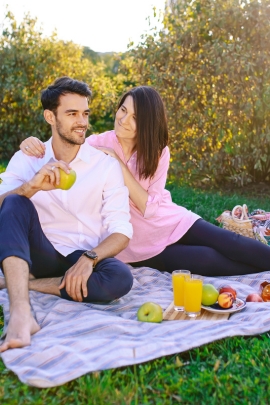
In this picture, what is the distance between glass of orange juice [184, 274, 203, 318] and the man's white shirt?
72 cm

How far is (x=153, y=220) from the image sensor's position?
426 centimetres

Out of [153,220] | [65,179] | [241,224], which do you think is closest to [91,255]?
[65,179]

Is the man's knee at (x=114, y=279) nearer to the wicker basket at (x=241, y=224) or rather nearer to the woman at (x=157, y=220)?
the woman at (x=157, y=220)

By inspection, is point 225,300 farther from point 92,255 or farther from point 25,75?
point 25,75

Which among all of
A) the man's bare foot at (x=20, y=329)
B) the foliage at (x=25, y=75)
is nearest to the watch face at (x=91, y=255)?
the man's bare foot at (x=20, y=329)

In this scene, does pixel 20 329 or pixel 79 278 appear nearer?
pixel 20 329

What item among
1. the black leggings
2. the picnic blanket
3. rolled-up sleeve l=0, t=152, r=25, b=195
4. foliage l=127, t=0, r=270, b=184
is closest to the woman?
the black leggings

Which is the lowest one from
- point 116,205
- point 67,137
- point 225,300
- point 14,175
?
point 225,300

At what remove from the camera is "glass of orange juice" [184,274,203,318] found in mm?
3248

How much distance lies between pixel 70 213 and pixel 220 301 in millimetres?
1164

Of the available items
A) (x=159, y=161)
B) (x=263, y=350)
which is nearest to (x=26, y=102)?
(x=159, y=161)

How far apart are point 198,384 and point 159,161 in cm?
206

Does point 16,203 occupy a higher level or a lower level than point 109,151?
lower

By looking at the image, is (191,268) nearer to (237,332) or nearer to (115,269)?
(115,269)
